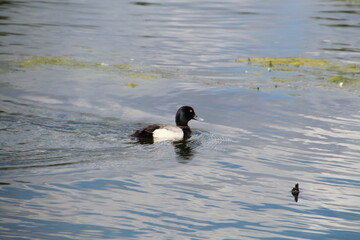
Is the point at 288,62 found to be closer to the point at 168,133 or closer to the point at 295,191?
the point at 168,133

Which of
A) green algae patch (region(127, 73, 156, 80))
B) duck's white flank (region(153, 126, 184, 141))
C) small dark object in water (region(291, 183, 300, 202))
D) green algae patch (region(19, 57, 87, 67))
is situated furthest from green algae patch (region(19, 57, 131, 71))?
small dark object in water (region(291, 183, 300, 202))

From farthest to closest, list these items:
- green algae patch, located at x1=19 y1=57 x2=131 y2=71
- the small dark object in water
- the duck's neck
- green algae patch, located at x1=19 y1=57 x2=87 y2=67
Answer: green algae patch, located at x1=19 y1=57 x2=87 y2=67
green algae patch, located at x1=19 y1=57 x2=131 y2=71
the duck's neck
the small dark object in water

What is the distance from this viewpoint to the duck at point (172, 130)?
12648 mm

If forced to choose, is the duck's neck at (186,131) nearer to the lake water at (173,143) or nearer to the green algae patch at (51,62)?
the lake water at (173,143)

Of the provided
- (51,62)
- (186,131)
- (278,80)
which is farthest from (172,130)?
(51,62)

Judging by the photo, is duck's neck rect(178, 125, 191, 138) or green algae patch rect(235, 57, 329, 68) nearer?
duck's neck rect(178, 125, 191, 138)

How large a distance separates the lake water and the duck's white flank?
23 cm

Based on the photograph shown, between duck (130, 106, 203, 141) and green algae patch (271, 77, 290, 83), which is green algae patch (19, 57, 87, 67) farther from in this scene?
duck (130, 106, 203, 141)

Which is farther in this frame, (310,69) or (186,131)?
(310,69)

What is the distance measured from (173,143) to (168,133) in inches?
9.0

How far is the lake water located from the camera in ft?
28.5

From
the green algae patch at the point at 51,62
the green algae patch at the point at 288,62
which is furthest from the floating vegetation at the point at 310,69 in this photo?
the green algae patch at the point at 51,62

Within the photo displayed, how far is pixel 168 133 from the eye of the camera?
12.9 m

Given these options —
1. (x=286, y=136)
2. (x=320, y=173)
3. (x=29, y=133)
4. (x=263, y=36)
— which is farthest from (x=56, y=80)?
(x=263, y=36)
